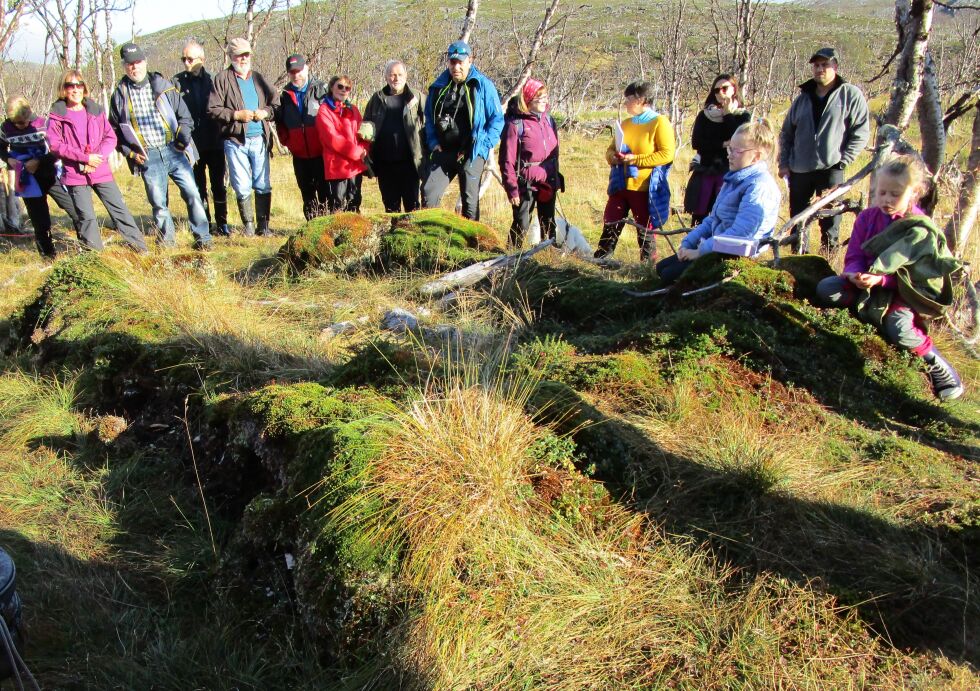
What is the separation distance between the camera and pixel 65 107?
692cm

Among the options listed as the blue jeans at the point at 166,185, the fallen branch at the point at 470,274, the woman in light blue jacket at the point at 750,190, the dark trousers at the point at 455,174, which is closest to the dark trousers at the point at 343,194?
the dark trousers at the point at 455,174

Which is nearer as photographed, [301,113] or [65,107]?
[65,107]

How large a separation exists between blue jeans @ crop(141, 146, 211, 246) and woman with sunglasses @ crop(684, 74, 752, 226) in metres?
5.72

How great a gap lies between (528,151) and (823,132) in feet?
9.18

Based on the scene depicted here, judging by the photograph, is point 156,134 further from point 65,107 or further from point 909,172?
point 909,172

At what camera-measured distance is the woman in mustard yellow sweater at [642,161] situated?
6250 millimetres

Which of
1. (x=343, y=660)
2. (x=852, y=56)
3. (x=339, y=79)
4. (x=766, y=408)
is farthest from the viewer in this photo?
(x=852, y=56)

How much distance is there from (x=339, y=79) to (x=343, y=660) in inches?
276

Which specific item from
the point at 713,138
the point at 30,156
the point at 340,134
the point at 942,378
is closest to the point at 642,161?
the point at 713,138

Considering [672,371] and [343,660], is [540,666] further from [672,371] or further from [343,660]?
[672,371]

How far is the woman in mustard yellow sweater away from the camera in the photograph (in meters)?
6.25

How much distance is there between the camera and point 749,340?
3.71 m

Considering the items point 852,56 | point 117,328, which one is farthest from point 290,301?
point 852,56

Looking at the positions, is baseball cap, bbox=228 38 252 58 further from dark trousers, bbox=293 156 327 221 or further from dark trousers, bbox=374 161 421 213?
dark trousers, bbox=374 161 421 213
